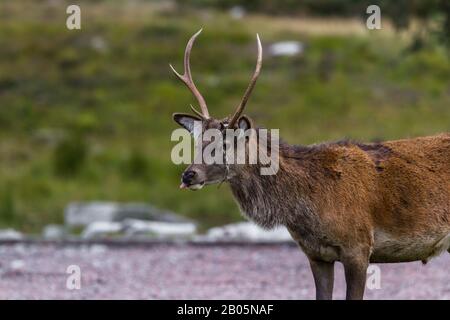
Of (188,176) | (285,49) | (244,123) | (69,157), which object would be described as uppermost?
(285,49)

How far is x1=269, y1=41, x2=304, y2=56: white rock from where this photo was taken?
38.0m

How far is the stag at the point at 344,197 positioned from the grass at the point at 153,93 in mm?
14183

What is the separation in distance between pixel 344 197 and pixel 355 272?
658 millimetres

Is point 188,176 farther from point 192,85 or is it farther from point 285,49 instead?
point 285,49

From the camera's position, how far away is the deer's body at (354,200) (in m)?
9.86

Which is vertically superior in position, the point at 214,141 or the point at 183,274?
the point at 214,141

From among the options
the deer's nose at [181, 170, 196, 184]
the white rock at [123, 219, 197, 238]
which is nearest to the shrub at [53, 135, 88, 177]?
the white rock at [123, 219, 197, 238]

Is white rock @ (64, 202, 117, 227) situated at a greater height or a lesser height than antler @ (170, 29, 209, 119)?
lesser

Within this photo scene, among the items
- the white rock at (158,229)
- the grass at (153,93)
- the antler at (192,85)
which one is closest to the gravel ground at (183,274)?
the white rock at (158,229)

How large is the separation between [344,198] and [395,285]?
15.2 ft

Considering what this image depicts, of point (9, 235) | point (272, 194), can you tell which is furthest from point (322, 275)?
point (9, 235)

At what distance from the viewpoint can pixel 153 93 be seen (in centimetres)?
3541

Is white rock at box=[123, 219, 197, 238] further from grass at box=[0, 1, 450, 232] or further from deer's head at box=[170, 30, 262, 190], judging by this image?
deer's head at box=[170, 30, 262, 190]
